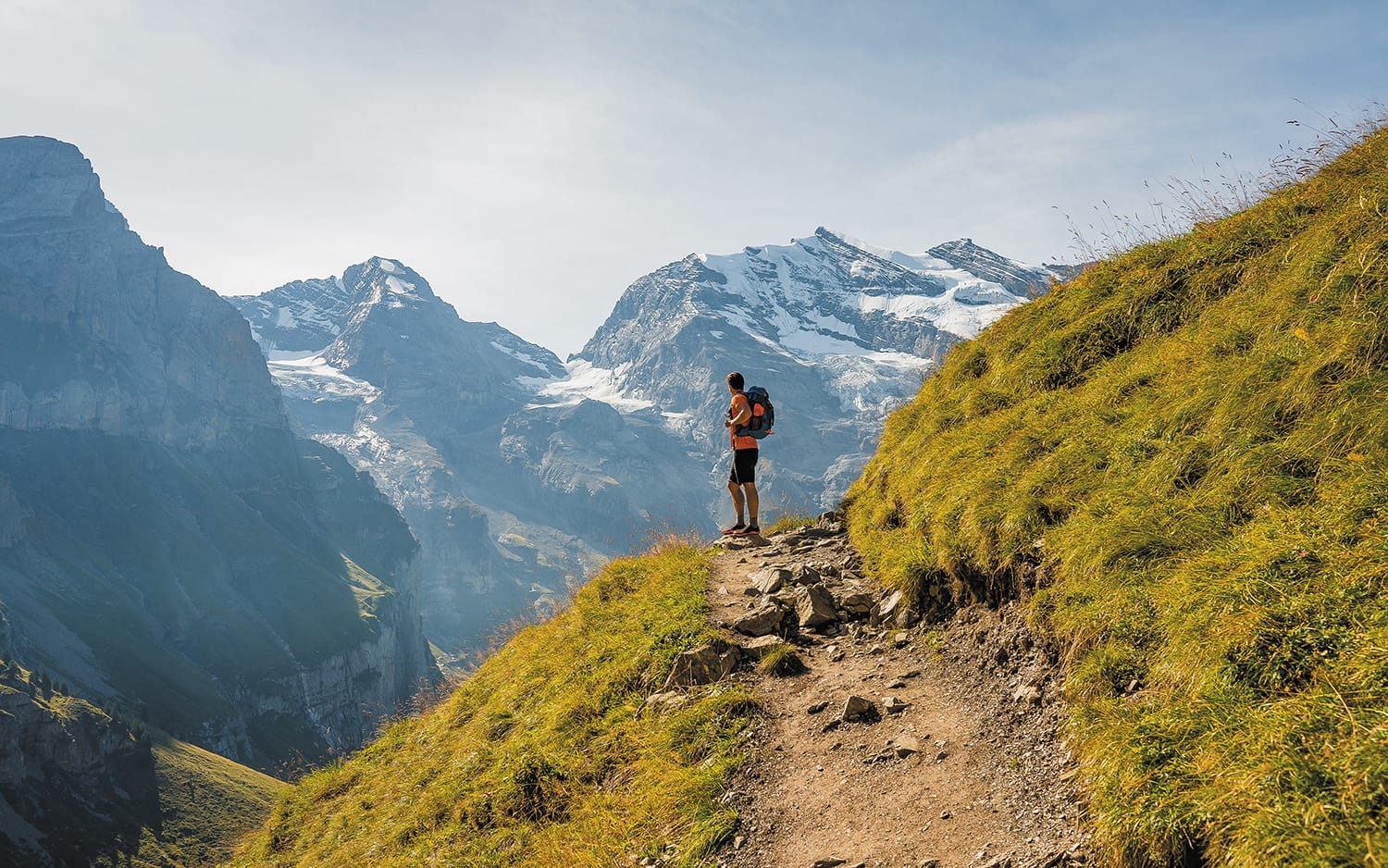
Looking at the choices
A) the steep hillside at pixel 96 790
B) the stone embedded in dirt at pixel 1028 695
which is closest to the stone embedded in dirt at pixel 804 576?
the stone embedded in dirt at pixel 1028 695

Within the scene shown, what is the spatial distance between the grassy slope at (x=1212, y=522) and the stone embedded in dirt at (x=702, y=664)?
2.80m

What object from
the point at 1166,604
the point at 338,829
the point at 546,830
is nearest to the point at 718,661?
the point at 546,830

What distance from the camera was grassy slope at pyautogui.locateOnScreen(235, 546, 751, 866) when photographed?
8484 millimetres

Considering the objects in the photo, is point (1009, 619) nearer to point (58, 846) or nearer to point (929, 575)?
point (929, 575)

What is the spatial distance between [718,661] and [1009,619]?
4006 millimetres

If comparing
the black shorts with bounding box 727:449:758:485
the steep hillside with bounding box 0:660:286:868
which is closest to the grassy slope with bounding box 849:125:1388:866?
the black shorts with bounding box 727:449:758:485

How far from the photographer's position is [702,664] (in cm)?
1070

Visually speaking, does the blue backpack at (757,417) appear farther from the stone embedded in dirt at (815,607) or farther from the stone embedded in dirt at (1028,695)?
the stone embedded in dirt at (1028,695)

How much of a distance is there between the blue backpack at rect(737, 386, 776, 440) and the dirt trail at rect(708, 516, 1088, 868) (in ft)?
20.6

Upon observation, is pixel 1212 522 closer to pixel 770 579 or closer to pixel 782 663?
pixel 782 663

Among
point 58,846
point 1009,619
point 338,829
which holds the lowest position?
point 58,846

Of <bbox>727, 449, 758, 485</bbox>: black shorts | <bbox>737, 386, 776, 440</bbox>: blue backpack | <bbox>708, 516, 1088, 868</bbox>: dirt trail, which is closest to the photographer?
<bbox>708, 516, 1088, 868</bbox>: dirt trail

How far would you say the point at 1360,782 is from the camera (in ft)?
14.0

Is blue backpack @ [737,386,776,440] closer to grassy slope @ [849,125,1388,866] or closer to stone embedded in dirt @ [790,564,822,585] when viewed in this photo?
stone embedded in dirt @ [790,564,822,585]
